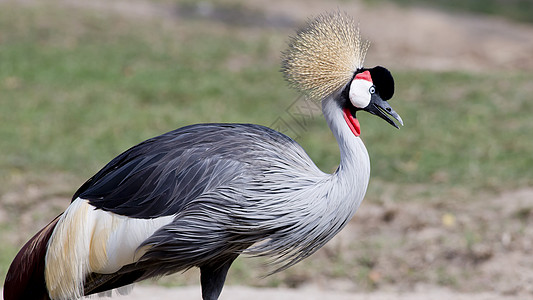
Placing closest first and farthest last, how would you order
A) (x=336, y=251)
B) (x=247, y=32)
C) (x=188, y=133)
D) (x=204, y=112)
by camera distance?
(x=188, y=133) < (x=336, y=251) < (x=204, y=112) < (x=247, y=32)

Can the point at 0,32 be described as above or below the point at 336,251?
above

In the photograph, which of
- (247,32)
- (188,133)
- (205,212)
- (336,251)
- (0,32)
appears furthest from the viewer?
(247,32)

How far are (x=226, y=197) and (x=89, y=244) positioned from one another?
51cm

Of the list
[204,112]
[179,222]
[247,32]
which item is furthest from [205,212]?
[247,32]

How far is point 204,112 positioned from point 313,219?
12.6 feet

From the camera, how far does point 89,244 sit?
98.0 inches

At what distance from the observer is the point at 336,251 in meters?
4.13

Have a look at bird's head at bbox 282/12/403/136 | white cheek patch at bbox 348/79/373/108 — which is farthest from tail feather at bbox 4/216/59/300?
white cheek patch at bbox 348/79/373/108

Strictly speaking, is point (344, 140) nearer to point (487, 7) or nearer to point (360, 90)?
point (360, 90)

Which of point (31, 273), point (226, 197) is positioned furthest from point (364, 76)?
point (31, 273)

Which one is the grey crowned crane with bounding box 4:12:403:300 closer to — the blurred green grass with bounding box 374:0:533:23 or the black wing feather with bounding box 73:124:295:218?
the black wing feather with bounding box 73:124:295:218

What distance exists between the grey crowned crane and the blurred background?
0.24m

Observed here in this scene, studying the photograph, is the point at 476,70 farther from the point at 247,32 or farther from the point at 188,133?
the point at 188,133

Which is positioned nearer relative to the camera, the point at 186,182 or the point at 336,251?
the point at 186,182
